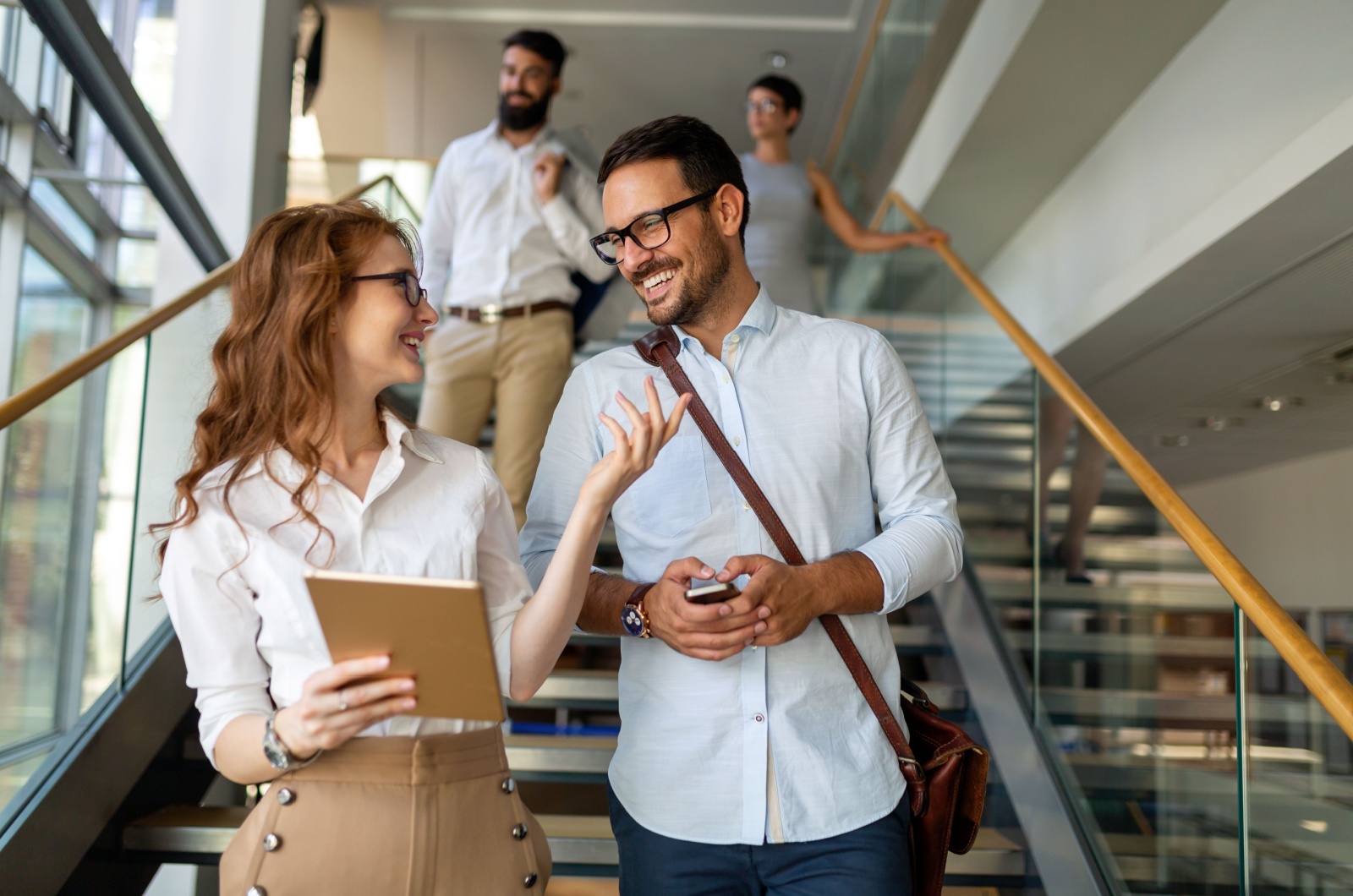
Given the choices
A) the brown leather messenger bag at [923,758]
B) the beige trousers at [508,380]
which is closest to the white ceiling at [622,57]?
the beige trousers at [508,380]

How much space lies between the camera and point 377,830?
130 cm

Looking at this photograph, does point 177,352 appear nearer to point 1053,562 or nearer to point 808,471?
point 808,471

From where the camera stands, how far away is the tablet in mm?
1075

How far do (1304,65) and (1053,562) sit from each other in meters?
1.79

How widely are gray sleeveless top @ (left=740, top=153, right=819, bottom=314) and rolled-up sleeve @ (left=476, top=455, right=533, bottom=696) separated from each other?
304 centimetres

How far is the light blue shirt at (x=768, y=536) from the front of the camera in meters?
1.56

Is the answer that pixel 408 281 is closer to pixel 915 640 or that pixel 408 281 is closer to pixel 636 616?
pixel 636 616

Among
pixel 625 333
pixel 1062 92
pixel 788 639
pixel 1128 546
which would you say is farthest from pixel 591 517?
pixel 625 333

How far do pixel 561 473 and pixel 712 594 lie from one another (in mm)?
403

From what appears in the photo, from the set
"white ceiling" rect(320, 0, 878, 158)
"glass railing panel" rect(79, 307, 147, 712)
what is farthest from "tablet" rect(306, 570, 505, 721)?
"white ceiling" rect(320, 0, 878, 158)

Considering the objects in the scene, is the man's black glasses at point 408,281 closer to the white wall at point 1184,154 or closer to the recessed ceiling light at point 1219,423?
the white wall at point 1184,154

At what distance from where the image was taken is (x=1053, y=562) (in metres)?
3.13

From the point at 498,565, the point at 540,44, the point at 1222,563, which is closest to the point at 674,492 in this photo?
the point at 498,565

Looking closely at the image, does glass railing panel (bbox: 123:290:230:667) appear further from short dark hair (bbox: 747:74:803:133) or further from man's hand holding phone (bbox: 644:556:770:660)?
short dark hair (bbox: 747:74:803:133)
